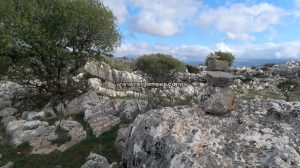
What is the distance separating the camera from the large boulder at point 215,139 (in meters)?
9.66

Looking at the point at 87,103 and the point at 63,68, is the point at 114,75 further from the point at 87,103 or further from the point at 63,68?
the point at 87,103

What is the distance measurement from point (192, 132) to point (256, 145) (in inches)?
63.5

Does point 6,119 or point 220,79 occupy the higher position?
point 220,79

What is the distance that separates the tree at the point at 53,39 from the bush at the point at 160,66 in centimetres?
2598

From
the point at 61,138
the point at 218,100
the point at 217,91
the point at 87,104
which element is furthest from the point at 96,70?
the point at 218,100

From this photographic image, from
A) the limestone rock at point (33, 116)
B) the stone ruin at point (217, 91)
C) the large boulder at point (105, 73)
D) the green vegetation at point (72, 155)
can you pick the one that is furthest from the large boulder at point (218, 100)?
the large boulder at point (105, 73)

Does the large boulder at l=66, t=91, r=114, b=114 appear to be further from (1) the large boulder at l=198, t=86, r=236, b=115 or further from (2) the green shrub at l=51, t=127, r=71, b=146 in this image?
(1) the large boulder at l=198, t=86, r=236, b=115

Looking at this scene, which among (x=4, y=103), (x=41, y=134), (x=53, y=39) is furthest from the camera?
(x=4, y=103)

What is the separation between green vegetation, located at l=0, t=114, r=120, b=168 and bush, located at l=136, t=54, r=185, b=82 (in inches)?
1515

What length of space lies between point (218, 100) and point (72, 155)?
29.6ft

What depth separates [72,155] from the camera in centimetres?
1820

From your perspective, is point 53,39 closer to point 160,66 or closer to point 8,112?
point 8,112

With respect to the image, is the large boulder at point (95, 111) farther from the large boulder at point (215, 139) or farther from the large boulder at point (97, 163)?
the large boulder at point (215, 139)

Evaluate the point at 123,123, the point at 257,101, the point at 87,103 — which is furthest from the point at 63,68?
the point at 257,101
